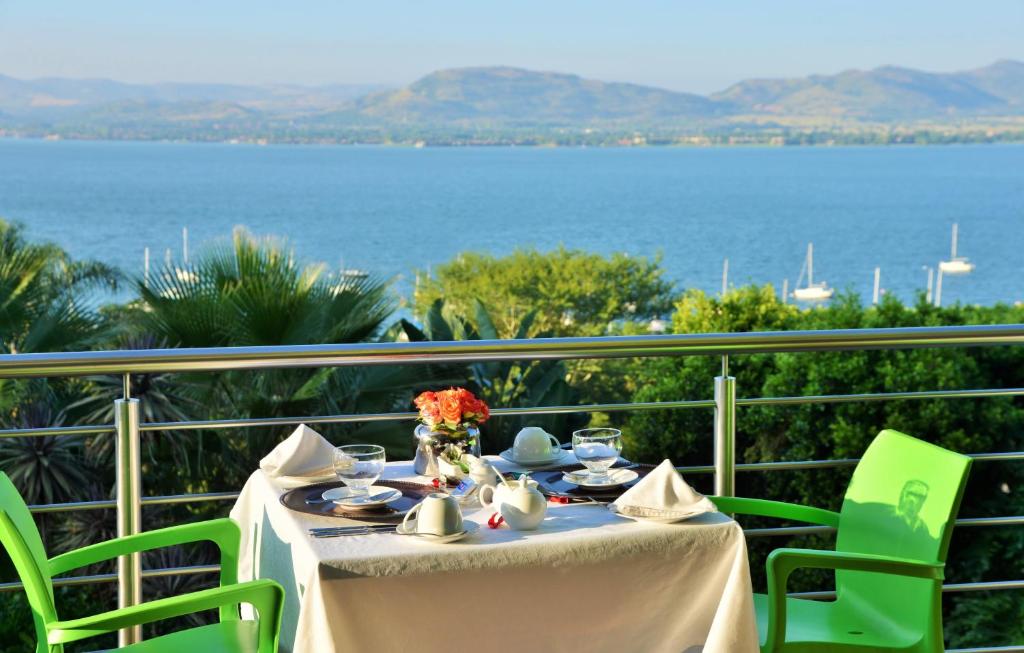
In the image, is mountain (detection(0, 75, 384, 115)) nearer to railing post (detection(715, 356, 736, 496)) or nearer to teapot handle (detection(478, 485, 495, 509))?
railing post (detection(715, 356, 736, 496))

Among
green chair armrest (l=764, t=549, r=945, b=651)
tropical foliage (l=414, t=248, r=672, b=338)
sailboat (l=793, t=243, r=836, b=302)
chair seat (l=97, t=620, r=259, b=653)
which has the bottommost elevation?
sailboat (l=793, t=243, r=836, b=302)

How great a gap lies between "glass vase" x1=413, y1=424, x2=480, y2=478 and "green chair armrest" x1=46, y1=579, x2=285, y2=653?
0.55 m

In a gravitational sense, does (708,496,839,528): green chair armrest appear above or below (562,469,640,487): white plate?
below

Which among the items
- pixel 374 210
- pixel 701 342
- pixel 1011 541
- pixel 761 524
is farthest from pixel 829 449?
pixel 374 210

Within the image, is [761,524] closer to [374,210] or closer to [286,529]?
[286,529]

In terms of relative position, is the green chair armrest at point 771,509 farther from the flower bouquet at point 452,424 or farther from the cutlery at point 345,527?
→ the cutlery at point 345,527

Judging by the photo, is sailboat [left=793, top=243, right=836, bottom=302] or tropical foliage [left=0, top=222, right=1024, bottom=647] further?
sailboat [left=793, top=243, right=836, bottom=302]

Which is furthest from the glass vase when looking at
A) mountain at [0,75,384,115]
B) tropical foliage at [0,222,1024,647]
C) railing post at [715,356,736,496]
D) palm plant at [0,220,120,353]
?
mountain at [0,75,384,115]

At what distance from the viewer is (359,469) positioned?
2531 millimetres

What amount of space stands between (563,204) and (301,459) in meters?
70.1

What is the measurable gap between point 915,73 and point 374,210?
34.5 metres

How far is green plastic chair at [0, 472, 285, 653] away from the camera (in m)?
2.14

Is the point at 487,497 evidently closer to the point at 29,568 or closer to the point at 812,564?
the point at 812,564

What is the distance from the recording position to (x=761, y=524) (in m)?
12.3
